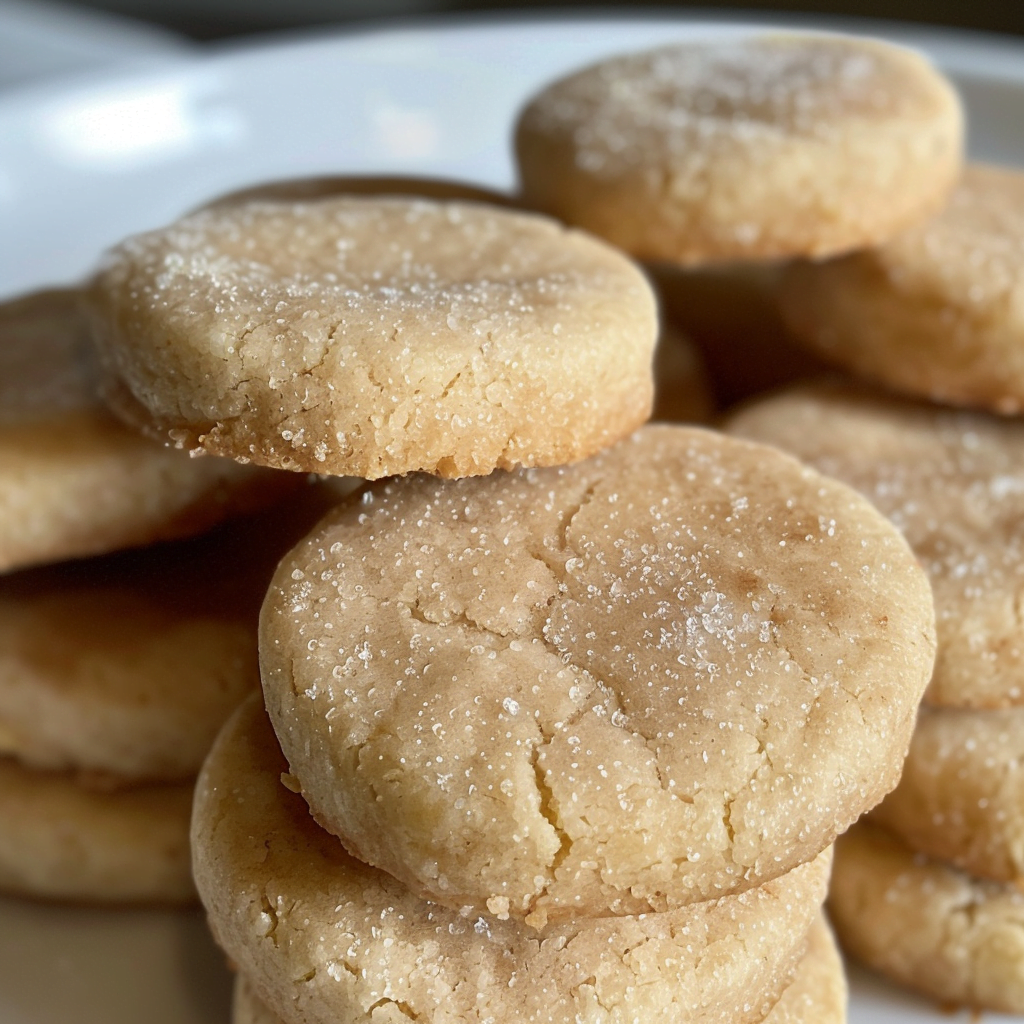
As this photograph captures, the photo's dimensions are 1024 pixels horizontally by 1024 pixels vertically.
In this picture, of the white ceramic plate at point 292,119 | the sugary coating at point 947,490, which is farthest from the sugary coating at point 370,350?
the white ceramic plate at point 292,119

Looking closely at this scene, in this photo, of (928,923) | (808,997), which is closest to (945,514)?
(928,923)

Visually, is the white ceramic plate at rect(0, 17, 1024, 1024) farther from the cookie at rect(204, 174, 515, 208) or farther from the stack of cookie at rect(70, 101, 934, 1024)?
the stack of cookie at rect(70, 101, 934, 1024)

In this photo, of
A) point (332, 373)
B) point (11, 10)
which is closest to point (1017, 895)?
point (332, 373)

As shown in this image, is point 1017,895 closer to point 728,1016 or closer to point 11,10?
point 728,1016

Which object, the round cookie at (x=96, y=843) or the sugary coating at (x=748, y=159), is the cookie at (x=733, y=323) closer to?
the sugary coating at (x=748, y=159)

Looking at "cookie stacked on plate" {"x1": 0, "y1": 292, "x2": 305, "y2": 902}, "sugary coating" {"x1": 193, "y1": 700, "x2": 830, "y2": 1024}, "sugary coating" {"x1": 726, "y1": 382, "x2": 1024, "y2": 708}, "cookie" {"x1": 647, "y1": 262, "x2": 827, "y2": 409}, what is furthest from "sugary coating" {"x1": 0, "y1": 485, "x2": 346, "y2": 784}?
"cookie" {"x1": 647, "y1": 262, "x2": 827, "y2": 409}
